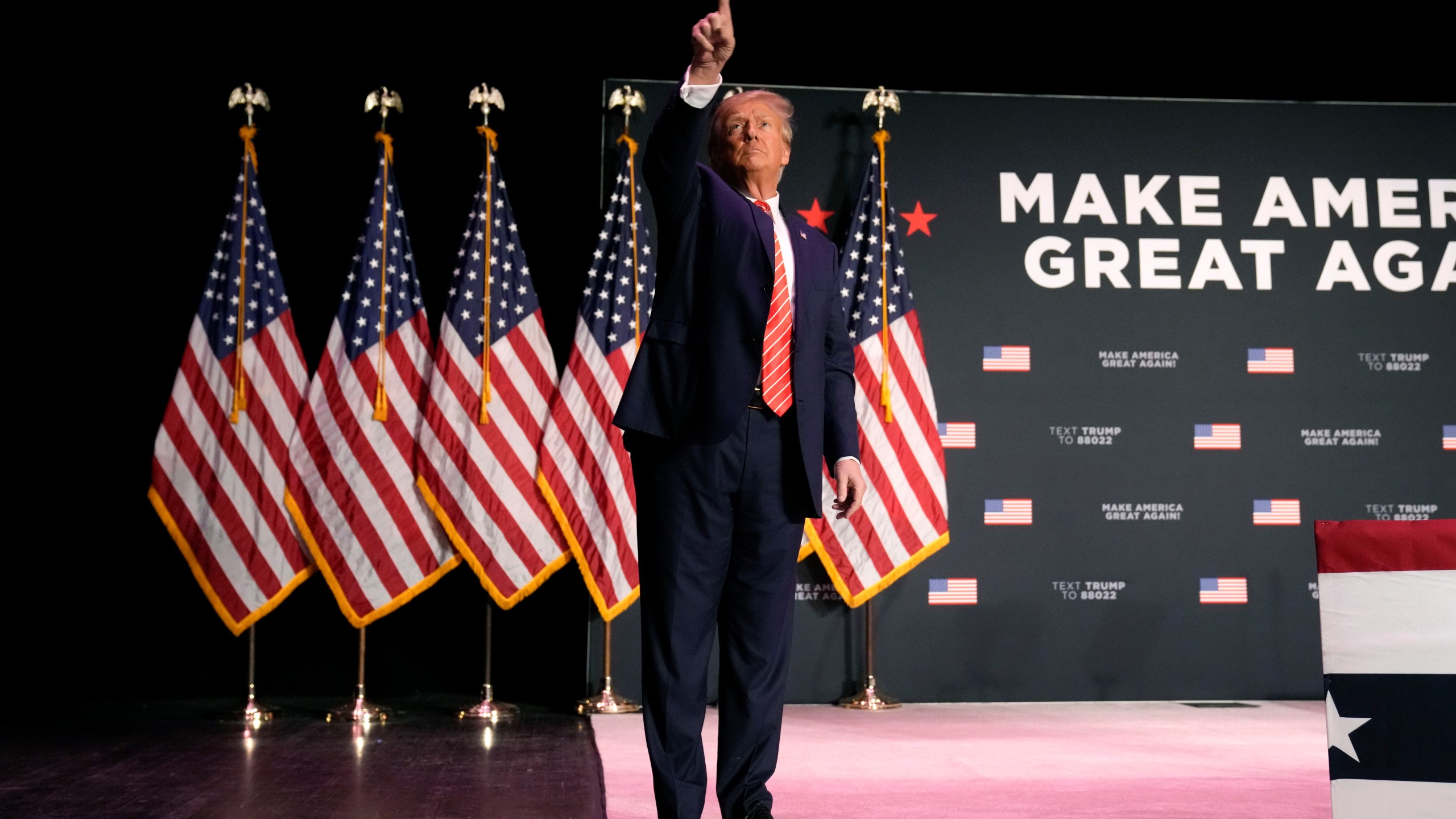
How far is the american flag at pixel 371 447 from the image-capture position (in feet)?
14.4

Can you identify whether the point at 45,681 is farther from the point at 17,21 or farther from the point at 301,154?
the point at 17,21

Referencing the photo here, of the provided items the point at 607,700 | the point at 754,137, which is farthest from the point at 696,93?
the point at 607,700

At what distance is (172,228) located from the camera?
493 cm

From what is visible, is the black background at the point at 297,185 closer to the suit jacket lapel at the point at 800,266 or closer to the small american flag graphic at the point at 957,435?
the small american flag graphic at the point at 957,435

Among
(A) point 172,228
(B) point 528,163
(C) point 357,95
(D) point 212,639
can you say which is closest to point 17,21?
(A) point 172,228

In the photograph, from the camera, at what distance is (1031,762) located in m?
3.37

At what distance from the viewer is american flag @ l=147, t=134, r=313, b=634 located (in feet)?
14.3

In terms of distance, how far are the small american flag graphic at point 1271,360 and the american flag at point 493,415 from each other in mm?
2838

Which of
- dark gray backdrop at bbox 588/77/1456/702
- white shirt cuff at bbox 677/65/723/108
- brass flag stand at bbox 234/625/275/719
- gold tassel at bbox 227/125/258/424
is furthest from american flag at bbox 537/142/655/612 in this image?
white shirt cuff at bbox 677/65/723/108

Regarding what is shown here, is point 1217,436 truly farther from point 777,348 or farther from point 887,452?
point 777,348

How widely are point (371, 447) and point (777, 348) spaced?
2678 millimetres

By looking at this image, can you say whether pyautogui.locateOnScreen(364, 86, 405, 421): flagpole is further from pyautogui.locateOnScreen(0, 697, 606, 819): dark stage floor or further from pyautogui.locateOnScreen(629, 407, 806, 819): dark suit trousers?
pyautogui.locateOnScreen(629, 407, 806, 819): dark suit trousers

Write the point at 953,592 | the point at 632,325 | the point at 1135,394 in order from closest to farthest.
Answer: the point at 632,325 → the point at 953,592 → the point at 1135,394

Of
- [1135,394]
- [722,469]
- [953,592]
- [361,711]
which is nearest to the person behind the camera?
[722,469]
